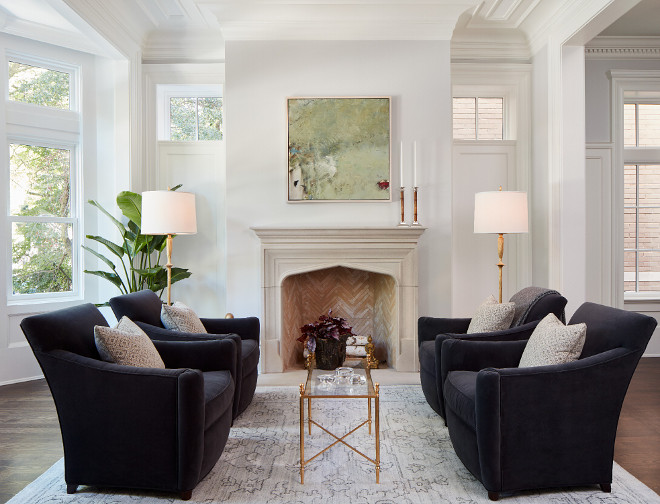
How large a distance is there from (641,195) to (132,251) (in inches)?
200

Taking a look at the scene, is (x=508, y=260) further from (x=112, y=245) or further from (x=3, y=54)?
(x=3, y=54)

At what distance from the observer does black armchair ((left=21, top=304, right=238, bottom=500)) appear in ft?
7.59

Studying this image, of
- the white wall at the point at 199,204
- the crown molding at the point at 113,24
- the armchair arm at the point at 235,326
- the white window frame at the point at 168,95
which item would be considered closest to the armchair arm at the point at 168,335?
the armchair arm at the point at 235,326

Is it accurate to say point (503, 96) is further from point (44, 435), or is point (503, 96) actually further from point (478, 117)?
point (44, 435)

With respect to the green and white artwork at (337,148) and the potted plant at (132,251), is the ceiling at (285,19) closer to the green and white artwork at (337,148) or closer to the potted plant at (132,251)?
the green and white artwork at (337,148)

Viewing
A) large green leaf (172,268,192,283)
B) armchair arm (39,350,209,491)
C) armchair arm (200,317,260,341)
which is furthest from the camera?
large green leaf (172,268,192,283)

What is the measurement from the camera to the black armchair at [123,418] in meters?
2.31

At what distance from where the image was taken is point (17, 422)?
3.46 meters

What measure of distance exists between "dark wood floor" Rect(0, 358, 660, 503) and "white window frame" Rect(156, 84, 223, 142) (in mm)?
2635

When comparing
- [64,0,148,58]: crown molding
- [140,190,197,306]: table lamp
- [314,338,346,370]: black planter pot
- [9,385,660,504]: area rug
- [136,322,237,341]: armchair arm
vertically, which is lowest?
[9,385,660,504]: area rug

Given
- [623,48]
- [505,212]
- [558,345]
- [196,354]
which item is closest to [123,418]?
[196,354]

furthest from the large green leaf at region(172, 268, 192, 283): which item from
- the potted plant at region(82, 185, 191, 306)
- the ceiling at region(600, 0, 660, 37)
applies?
the ceiling at region(600, 0, 660, 37)

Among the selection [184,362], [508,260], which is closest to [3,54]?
[184,362]

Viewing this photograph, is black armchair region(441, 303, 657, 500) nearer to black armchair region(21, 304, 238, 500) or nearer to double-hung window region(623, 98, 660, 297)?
black armchair region(21, 304, 238, 500)
